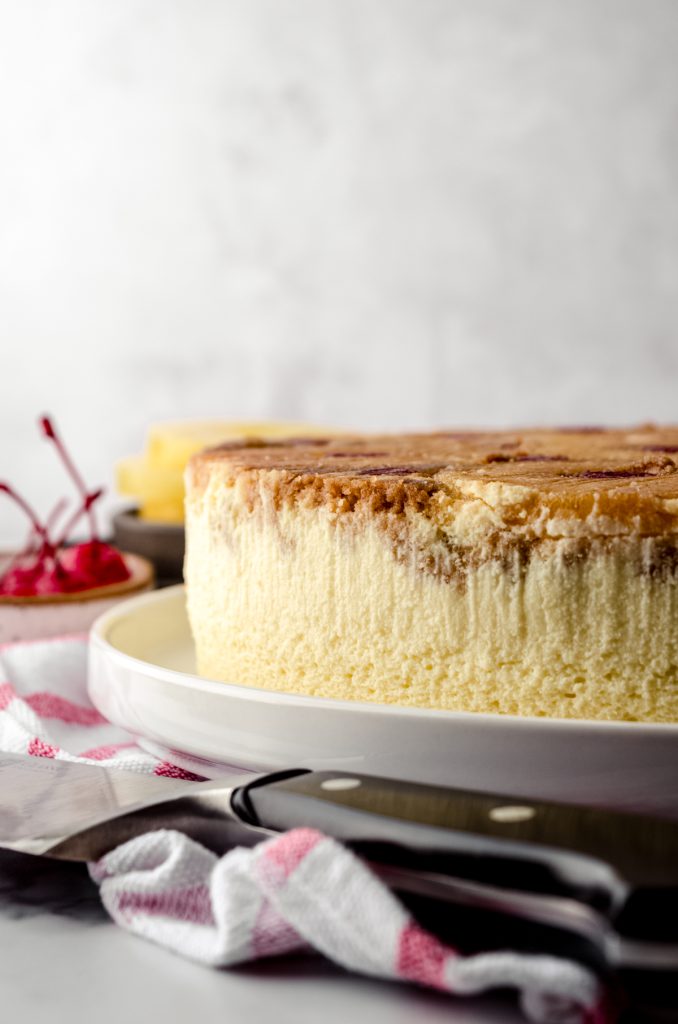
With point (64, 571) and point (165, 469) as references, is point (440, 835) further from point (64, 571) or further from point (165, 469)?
point (165, 469)

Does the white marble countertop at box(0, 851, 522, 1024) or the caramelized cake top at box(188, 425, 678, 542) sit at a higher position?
the caramelized cake top at box(188, 425, 678, 542)

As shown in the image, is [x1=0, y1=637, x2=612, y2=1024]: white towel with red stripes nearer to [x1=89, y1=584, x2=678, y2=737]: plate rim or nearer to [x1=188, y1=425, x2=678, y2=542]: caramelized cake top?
[x1=89, y1=584, x2=678, y2=737]: plate rim

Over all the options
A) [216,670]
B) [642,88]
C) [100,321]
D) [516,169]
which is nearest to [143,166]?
[100,321]

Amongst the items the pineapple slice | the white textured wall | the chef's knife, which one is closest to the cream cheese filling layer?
the chef's knife

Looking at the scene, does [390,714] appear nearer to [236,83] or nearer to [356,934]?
[356,934]

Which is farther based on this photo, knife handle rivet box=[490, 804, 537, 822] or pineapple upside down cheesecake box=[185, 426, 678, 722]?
pineapple upside down cheesecake box=[185, 426, 678, 722]

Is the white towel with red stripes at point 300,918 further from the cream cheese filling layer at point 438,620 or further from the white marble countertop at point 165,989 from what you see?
the cream cheese filling layer at point 438,620
